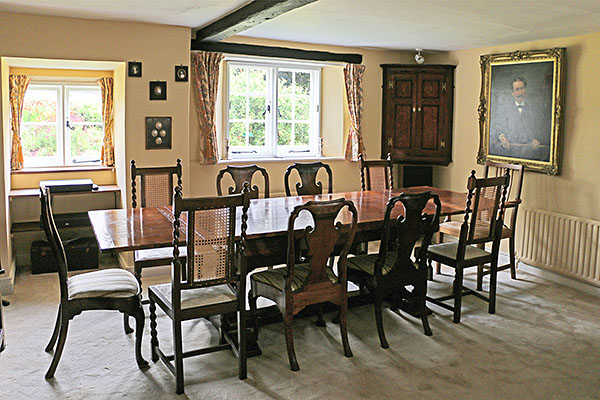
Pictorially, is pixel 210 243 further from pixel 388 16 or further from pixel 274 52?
pixel 274 52

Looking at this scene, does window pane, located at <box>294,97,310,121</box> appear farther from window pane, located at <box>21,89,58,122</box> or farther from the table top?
window pane, located at <box>21,89,58,122</box>

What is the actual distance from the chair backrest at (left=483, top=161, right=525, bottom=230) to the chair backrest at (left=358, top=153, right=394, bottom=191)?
1097mm

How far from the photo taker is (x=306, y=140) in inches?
269

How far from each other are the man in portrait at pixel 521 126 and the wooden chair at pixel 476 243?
1.39m

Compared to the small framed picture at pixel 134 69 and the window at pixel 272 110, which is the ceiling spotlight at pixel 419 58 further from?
the small framed picture at pixel 134 69

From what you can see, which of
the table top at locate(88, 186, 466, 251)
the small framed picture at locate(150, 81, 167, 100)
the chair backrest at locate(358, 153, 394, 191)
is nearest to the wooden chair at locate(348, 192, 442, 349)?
the table top at locate(88, 186, 466, 251)

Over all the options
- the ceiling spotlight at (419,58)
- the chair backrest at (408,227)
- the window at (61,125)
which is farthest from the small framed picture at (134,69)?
the ceiling spotlight at (419,58)

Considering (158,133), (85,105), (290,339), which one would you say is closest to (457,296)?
(290,339)

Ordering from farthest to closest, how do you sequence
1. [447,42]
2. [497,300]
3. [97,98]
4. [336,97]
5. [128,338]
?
1. [336,97]
2. [97,98]
3. [447,42]
4. [497,300]
5. [128,338]

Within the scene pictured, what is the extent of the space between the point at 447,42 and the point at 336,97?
4.69 feet

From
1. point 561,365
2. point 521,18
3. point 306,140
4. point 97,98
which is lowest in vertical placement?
point 561,365

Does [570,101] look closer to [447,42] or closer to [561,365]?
[447,42]

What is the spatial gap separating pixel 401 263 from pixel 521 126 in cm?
272

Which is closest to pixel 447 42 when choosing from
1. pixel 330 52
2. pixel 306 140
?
pixel 330 52
